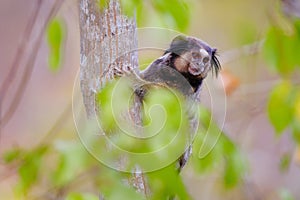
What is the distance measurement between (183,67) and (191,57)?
0.04ft

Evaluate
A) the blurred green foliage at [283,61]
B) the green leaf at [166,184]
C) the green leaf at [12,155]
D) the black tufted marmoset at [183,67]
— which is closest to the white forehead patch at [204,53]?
the black tufted marmoset at [183,67]

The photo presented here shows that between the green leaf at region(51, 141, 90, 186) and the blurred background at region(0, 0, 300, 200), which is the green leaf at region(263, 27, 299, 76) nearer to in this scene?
the blurred background at region(0, 0, 300, 200)

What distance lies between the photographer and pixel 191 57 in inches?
24.1

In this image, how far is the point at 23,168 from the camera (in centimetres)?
95

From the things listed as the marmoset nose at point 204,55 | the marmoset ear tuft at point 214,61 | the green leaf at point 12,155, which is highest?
the marmoset nose at point 204,55

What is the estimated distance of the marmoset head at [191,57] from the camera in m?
0.61

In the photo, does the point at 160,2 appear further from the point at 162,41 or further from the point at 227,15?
the point at 227,15

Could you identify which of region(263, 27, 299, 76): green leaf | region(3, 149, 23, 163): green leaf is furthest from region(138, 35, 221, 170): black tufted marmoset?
region(3, 149, 23, 163): green leaf

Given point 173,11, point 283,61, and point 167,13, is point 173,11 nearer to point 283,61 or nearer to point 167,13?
point 167,13

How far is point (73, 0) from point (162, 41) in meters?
0.24

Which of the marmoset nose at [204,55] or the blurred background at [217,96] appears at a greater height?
the marmoset nose at [204,55]

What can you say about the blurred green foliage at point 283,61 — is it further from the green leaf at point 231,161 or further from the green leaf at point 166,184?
the green leaf at point 166,184

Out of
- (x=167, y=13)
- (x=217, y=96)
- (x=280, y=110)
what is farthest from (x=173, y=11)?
(x=217, y=96)

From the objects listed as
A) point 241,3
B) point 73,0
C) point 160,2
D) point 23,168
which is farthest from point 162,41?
point 241,3
